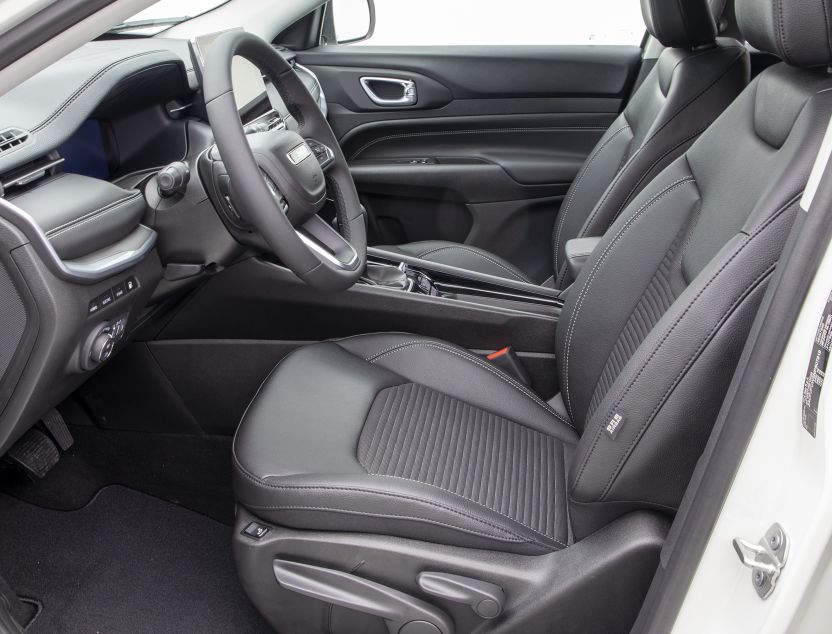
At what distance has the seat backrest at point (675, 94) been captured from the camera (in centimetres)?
172

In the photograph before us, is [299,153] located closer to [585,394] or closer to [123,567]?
[585,394]

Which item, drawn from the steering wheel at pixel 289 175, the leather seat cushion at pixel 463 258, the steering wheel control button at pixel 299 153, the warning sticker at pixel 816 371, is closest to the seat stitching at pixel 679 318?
the warning sticker at pixel 816 371

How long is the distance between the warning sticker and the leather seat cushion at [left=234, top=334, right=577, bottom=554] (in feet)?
1.69

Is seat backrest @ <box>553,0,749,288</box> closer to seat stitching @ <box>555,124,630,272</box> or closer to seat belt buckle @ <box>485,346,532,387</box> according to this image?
seat stitching @ <box>555,124,630,272</box>

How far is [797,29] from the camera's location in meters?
0.96

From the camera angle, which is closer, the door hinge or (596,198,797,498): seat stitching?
the door hinge

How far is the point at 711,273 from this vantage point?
0.97 meters

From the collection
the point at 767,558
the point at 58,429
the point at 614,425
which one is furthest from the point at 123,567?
the point at 767,558

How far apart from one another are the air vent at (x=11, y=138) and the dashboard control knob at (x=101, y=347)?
11.7 inches

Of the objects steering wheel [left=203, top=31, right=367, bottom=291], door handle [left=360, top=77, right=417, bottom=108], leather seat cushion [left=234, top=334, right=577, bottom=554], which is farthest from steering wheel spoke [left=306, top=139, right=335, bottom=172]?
door handle [left=360, top=77, right=417, bottom=108]

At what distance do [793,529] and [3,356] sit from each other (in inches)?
37.1

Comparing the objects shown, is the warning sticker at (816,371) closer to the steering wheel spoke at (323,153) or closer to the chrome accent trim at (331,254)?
the chrome accent trim at (331,254)

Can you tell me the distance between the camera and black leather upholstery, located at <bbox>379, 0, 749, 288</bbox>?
5.65 ft

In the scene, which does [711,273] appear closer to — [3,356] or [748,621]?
[748,621]
